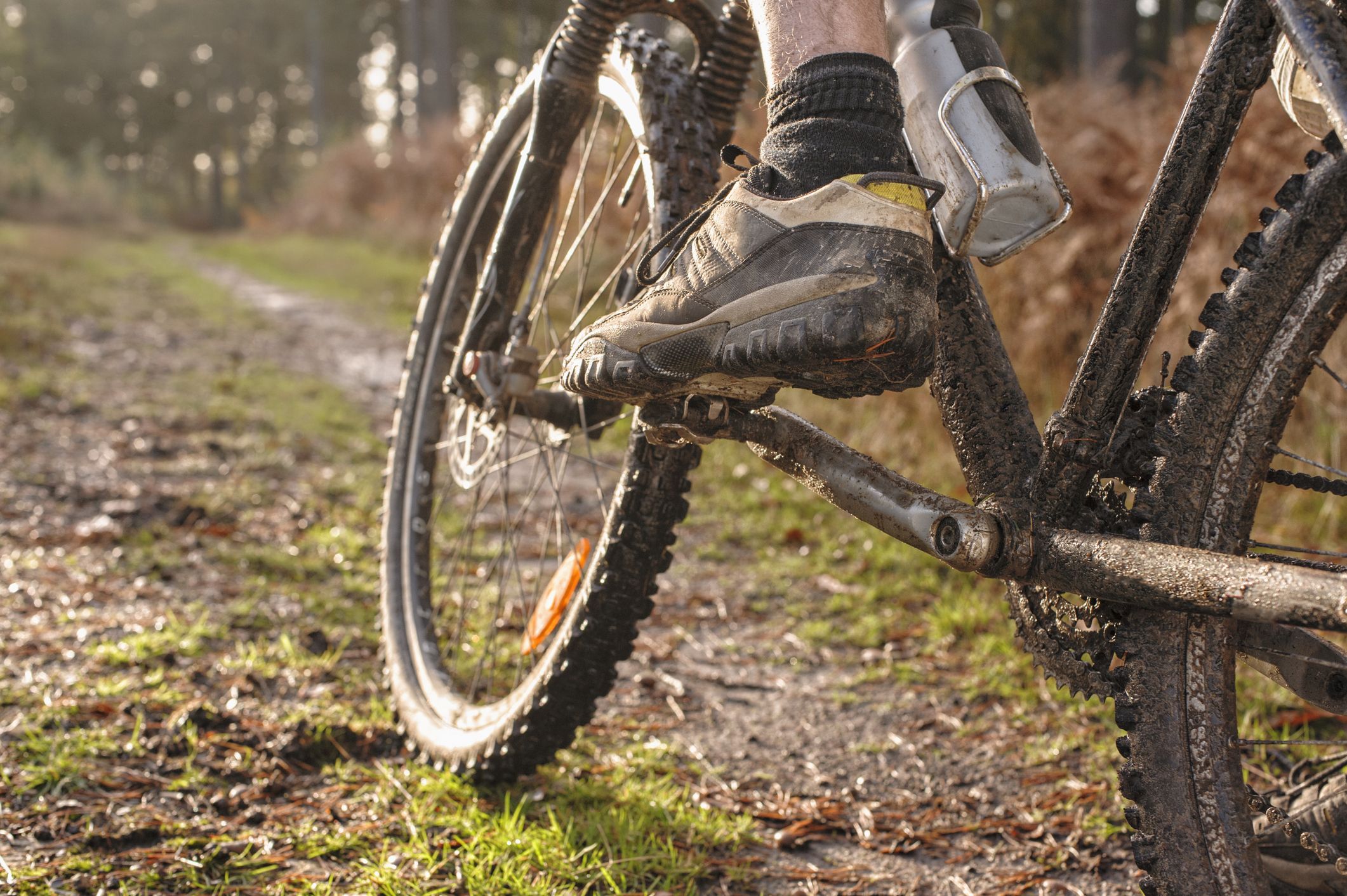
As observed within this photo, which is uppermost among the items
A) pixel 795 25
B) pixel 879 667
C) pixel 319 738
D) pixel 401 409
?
pixel 795 25

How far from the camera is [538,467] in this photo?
2.19 metres

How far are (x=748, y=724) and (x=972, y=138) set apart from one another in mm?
1424

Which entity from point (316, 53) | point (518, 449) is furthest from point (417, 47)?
point (518, 449)

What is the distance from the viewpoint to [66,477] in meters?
3.73

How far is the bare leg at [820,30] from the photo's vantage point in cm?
121

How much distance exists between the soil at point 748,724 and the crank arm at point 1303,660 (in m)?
0.64

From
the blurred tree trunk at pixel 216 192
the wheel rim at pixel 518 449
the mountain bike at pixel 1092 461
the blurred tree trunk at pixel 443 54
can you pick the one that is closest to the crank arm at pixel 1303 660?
the mountain bike at pixel 1092 461

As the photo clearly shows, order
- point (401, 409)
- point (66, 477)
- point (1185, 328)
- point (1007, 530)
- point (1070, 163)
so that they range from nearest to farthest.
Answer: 1. point (1007, 530)
2. point (401, 409)
3. point (1185, 328)
4. point (66, 477)
5. point (1070, 163)

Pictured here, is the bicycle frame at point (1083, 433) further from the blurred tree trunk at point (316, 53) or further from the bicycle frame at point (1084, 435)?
the blurred tree trunk at point (316, 53)

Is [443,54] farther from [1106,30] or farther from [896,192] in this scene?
[896,192]

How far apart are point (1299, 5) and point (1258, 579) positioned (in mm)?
603

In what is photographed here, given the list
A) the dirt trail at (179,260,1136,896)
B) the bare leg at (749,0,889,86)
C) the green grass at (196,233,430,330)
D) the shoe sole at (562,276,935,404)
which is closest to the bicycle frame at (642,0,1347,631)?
the shoe sole at (562,276,935,404)

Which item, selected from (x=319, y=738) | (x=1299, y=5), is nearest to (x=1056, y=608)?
(x=1299, y=5)

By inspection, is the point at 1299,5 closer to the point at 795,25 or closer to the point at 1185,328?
the point at 795,25
